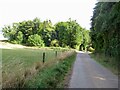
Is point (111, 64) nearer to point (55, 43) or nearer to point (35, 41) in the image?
point (35, 41)

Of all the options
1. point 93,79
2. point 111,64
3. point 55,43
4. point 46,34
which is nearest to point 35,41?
point 55,43

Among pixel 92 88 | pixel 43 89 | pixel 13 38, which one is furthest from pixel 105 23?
pixel 13 38

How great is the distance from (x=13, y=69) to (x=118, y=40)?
12.9 m

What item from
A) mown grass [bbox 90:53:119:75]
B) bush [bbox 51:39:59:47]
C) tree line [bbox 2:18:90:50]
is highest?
tree line [bbox 2:18:90:50]

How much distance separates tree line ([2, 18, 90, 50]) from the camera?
398 ft

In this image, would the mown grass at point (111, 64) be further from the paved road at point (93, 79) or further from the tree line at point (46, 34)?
the tree line at point (46, 34)

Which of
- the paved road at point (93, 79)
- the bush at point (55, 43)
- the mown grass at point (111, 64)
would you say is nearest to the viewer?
the paved road at point (93, 79)

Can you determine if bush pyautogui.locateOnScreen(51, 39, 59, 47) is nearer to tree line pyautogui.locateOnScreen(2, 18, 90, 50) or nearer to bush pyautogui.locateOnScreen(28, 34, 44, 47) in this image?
tree line pyautogui.locateOnScreen(2, 18, 90, 50)

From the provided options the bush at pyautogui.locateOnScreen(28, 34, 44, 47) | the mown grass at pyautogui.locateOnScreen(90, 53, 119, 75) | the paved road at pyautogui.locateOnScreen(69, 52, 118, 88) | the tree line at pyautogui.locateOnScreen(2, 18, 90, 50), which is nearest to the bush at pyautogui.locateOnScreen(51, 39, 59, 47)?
the tree line at pyautogui.locateOnScreen(2, 18, 90, 50)

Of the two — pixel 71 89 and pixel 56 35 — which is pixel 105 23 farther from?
pixel 56 35

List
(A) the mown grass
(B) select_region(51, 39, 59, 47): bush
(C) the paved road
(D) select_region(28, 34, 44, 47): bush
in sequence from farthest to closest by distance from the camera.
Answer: (B) select_region(51, 39, 59, 47): bush → (D) select_region(28, 34, 44, 47): bush → (A) the mown grass → (C) the paved road

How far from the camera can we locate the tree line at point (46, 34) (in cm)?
12144

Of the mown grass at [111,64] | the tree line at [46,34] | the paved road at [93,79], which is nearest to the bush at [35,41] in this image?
the tree line at [46,34]

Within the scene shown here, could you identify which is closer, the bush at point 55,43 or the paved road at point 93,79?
the paved road at point 93,79
